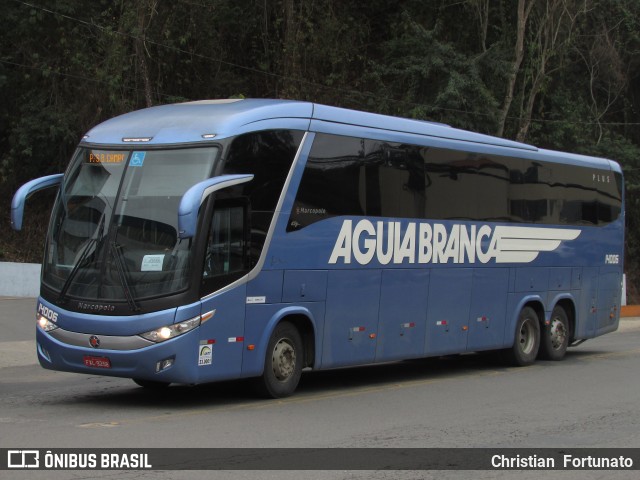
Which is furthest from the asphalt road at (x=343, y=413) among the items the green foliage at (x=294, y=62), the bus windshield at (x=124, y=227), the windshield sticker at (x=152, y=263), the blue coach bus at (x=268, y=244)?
the green foliage at (x=294, y=62)

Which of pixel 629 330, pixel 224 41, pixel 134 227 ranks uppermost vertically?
pixel 224 41

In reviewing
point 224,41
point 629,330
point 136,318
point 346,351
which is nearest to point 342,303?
point 346,351

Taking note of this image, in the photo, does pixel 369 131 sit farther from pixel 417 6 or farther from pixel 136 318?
pixel 417 6

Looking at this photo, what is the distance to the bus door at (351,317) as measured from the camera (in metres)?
12.7

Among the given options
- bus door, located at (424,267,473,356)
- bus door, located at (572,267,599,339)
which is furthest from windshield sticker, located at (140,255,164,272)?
bus door, located at (572,267,599,339)

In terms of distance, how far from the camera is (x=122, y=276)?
10656 millimetres

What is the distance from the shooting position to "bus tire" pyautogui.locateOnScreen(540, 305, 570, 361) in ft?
59.1

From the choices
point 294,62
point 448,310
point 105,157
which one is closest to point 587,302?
point 448,310

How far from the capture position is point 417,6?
3753cm

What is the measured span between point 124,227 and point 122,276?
615mm

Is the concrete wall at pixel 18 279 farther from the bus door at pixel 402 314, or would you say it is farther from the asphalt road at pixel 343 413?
the bus door at pixel 402 314

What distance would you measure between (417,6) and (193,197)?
29.3 metres

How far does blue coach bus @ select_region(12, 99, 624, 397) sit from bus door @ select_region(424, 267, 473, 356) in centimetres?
3

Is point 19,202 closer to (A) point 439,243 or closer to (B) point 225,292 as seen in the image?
(B) point 225,292
